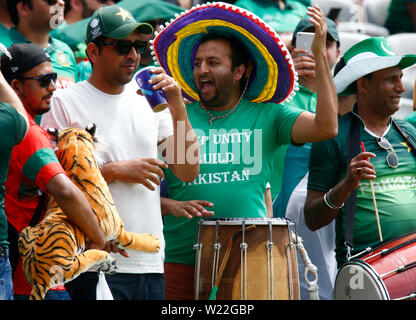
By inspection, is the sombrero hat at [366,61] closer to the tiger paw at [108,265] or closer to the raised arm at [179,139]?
the raised arm at [179,139]

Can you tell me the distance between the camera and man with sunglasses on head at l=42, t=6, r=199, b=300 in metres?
4.26

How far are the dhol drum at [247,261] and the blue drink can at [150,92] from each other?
0.72 metres

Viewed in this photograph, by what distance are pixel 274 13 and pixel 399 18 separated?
3263mm

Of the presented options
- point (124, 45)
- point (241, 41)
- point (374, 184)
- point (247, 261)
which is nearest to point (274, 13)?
point (241, 41)

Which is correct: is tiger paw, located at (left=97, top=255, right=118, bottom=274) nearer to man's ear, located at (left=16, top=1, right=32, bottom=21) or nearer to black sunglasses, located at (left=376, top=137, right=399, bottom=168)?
black sunglasses, located at (left=376, top=137, right=399, bottom=168)

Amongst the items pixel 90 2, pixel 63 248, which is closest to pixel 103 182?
pixel 63 248

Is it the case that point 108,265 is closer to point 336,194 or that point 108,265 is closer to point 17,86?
point 17,86

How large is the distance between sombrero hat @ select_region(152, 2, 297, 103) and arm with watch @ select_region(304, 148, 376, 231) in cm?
65

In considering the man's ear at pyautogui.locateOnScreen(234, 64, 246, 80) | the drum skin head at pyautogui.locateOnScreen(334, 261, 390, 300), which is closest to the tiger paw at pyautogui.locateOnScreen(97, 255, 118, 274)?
the drum skin head at pyautogui.locateOnScreen(334, 261, 390, 300)

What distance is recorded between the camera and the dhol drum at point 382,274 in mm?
4293

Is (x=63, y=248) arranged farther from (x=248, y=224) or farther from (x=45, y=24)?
(x=45, y=24)

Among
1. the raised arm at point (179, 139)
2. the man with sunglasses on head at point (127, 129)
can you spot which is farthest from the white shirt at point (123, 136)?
the raised arm at point (179, 139)

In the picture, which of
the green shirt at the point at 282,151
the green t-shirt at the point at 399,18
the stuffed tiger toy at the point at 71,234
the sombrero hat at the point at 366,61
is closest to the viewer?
the stuffed tiger toy at the point at 71,234

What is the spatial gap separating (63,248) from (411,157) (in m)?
2.56
